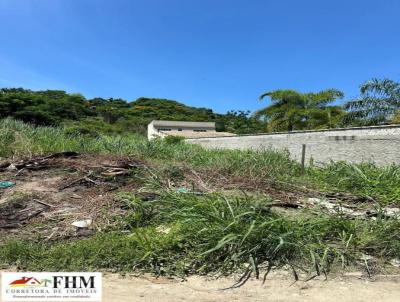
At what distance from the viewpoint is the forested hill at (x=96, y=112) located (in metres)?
38.1

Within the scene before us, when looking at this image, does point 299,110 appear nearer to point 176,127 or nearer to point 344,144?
point 344,144

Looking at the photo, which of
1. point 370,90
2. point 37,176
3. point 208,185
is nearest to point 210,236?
point 208,185

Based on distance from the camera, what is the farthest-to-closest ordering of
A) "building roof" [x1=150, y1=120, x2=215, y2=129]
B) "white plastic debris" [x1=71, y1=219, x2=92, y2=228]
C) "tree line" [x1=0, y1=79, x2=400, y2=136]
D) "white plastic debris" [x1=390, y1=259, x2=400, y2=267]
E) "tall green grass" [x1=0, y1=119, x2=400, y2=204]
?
"building roof" [x1=150, y1=120, x2=215, y2=129] < "tree line" [x1=0, y1=79, x2=400, y2=136] < "tall green grass" [x1=0, y1=119, x2=400, y2=204] < "white plastic debris" [x1=71, y1=219, x2=92, y2=228] < "white plastic debris" [x1=390, y1=259, x2=400, y2=267]

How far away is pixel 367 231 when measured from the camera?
5.30 m

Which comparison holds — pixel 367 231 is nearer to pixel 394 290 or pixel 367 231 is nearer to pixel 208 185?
pixel 394 290

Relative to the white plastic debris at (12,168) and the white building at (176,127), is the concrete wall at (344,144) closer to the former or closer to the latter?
the white plastic debris at (12,168)

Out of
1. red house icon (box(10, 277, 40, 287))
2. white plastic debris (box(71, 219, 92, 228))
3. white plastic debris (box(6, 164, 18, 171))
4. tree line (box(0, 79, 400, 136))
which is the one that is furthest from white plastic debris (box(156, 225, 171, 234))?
tree line (box(0, 79, 400, 136))

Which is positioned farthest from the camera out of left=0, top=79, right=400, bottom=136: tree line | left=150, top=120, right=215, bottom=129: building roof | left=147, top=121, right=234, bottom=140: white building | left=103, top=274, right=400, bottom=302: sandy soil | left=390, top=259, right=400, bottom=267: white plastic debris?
left=150, top=120, right=215, bottom=129: building roof

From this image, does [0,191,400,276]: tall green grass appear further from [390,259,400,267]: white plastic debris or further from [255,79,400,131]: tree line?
[255,79,400,131]: tree line

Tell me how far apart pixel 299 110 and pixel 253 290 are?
2171 cm

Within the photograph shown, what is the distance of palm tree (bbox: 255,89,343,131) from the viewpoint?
79.5ft

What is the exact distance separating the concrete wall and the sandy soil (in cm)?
731

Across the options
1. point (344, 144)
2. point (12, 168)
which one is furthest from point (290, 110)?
point (12, 168)

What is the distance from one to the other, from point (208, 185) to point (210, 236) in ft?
10.0
